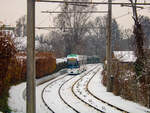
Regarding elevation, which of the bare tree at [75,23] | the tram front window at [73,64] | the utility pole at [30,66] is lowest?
the tram front window at [73,64]

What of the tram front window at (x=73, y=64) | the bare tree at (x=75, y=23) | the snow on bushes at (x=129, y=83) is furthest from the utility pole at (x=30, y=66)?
the bare tree at (x=75, y=23)

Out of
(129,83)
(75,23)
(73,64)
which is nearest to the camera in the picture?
(129,83)

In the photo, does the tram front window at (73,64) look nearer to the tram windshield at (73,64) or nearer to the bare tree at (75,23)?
the tram windshield at (73,64)

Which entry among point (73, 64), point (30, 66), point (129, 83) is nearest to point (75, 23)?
point (73, 64)

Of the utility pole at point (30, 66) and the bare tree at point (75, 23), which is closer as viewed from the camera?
the utility pole at point (30, 66)

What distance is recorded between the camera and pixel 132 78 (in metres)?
16.8

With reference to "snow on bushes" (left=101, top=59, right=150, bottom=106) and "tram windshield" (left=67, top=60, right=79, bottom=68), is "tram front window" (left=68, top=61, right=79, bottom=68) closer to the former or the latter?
"tram windshield" (left=67, top=60, right=79, bottom=68)

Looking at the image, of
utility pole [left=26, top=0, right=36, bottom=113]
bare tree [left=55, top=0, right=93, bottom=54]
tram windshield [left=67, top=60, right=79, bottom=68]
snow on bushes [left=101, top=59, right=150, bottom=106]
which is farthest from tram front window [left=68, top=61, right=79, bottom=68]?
utility pole [left=26, top=0, right=36, bottom=113]

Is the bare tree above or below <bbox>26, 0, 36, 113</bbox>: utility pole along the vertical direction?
above

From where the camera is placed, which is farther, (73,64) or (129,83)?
(73,64)

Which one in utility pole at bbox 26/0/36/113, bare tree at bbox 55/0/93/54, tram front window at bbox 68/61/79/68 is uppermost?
bare tree at bbox 55/0/93/54

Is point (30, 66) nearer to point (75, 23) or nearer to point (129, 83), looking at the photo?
point (129, 83)

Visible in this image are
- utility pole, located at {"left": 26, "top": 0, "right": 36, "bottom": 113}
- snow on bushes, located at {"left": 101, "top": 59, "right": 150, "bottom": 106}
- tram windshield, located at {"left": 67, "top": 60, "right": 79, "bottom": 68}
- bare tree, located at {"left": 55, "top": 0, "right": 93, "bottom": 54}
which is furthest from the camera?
bare tree, located at {"left": 55, "top": 0, "right": 93, "bottom": 54}

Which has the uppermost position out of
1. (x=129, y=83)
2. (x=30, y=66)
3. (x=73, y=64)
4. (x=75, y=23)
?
(x=75, y=23)
